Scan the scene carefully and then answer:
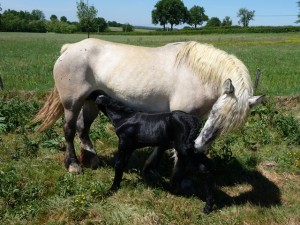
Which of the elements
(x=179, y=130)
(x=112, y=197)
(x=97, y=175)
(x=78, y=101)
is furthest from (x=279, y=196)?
(x=78, y=101)

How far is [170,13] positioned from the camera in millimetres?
114625

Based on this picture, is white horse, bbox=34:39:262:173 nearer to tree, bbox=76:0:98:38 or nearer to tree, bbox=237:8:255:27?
tree, bbox=76:0:98:38

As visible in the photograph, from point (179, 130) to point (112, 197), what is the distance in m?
1.27

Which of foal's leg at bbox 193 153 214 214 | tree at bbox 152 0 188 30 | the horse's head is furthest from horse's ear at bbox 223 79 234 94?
tree at bbox 152 0 188 30

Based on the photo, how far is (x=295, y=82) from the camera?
35.6ft

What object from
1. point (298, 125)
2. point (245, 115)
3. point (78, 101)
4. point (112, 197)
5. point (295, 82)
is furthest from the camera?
point (295, 82)

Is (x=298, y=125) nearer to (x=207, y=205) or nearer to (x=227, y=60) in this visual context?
(x=227, y=60)

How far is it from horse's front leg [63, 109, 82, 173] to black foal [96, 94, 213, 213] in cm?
67

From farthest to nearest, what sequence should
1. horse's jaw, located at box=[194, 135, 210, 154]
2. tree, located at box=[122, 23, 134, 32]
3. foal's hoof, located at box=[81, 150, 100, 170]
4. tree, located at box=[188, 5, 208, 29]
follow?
tree, located at box=[188, 5, 208, 29], tree, located at box=[122, 23, 134, 32], foal's hoof, located at box=[81, 150, 100, 170], horse's jaw, located at box=[194, 135, 210, 154]

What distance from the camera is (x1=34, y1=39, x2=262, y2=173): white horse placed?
4328 millimetres

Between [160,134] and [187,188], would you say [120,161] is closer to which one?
[160,134]

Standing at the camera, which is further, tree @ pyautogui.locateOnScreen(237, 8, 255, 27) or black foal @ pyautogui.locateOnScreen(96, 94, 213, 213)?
tree @ pyautogui.locateOnScreen(237, 8, 255, 27)

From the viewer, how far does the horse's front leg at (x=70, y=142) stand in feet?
18.1

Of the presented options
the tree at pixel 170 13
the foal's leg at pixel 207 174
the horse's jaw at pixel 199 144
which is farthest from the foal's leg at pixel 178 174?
the tree at pixel 170 13
